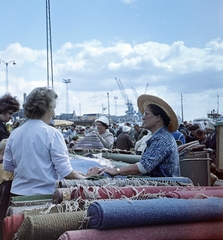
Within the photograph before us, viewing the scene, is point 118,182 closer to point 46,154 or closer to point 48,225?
point 46,154

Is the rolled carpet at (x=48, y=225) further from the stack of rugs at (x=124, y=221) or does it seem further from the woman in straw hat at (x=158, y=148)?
the woman in straw hat at (x=158, y=148)

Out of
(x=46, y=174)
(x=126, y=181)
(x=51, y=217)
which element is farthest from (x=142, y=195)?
(x=46, y=174)

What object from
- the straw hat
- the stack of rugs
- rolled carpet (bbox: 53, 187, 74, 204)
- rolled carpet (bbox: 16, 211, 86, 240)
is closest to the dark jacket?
the straw hat

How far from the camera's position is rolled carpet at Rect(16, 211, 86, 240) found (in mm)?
1384

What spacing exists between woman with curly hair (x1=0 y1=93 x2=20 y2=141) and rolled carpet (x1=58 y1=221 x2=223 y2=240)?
10.6ft

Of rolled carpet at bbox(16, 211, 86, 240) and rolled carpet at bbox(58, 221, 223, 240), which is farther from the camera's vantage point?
rolled carpet at bbox(16, 211, 86, 240)

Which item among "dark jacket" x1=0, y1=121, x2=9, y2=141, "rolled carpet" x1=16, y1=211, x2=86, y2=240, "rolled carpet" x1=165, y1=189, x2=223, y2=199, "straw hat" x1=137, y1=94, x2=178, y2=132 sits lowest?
"rolled carpet" x1=16, y1=211, x2=86, y2=240

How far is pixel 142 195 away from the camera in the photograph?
1.86 m

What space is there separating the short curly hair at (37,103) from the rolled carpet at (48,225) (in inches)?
47.3

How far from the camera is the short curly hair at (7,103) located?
429cm

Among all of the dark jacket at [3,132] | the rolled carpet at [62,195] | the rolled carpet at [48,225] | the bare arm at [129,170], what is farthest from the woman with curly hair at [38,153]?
the dark jacket at [3,132]

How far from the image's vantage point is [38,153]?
8.00 ft

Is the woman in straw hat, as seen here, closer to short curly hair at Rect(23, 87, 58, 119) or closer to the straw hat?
the straw hat

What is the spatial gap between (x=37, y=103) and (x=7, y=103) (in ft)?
6.31
